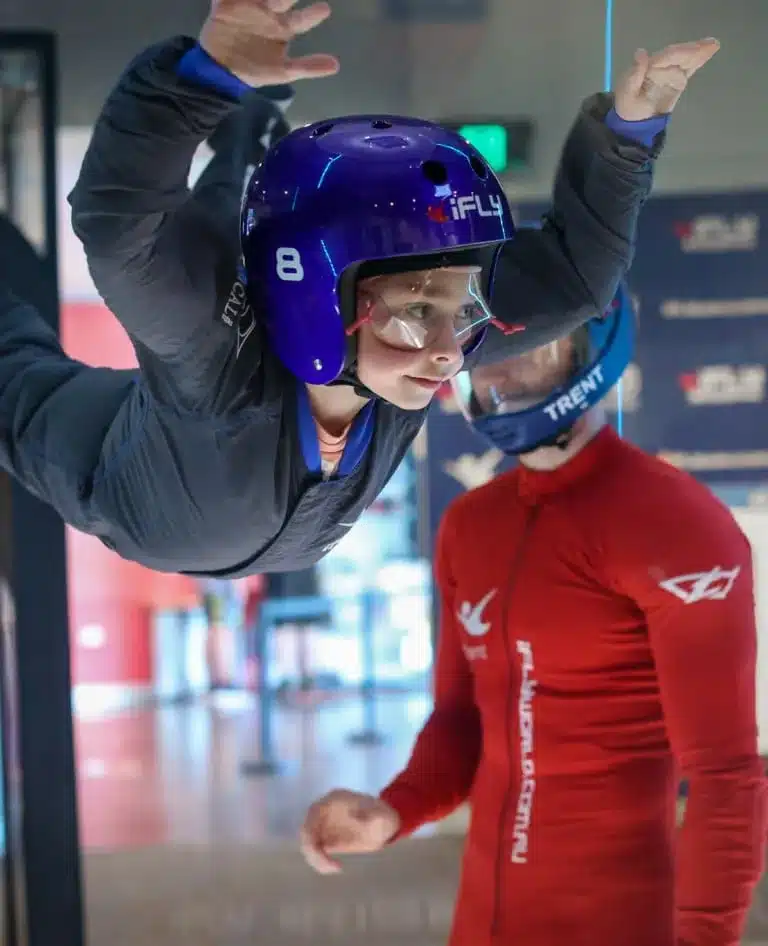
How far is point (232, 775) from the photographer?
10.8 ft

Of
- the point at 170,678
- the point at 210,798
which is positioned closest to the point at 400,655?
the point at 210,798

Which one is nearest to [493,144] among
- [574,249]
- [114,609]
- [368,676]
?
[574,249]

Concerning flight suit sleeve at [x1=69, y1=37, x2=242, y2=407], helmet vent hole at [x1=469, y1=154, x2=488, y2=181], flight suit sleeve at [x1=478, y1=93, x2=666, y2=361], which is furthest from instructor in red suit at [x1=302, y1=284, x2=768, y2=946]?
flight suit sleeve at [x1=69, y1=37, x2=242, y2=407]

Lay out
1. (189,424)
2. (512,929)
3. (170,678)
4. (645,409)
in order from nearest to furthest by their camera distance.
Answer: (189,424), (512,929), (645,409), (170,678)

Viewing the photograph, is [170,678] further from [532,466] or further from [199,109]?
[199,109]

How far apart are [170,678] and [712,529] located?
3004 mm

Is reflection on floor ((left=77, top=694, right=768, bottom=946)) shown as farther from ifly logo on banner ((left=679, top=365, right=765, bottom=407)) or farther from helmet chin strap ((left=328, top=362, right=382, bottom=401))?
helmet chin strap ((left=328, top=362, right=382, bottom=401))

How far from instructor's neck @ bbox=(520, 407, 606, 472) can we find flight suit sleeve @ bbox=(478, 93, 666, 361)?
24 centimetres

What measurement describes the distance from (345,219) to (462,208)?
95mm

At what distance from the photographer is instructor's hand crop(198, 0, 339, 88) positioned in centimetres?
84

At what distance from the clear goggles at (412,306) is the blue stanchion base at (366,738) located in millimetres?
2410

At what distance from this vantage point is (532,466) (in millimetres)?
1515

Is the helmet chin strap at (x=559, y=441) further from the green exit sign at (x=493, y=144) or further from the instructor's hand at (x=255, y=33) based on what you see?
the green exit sign at (x=493, y=144)

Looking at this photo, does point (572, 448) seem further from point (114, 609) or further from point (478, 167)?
point (114, 609)
